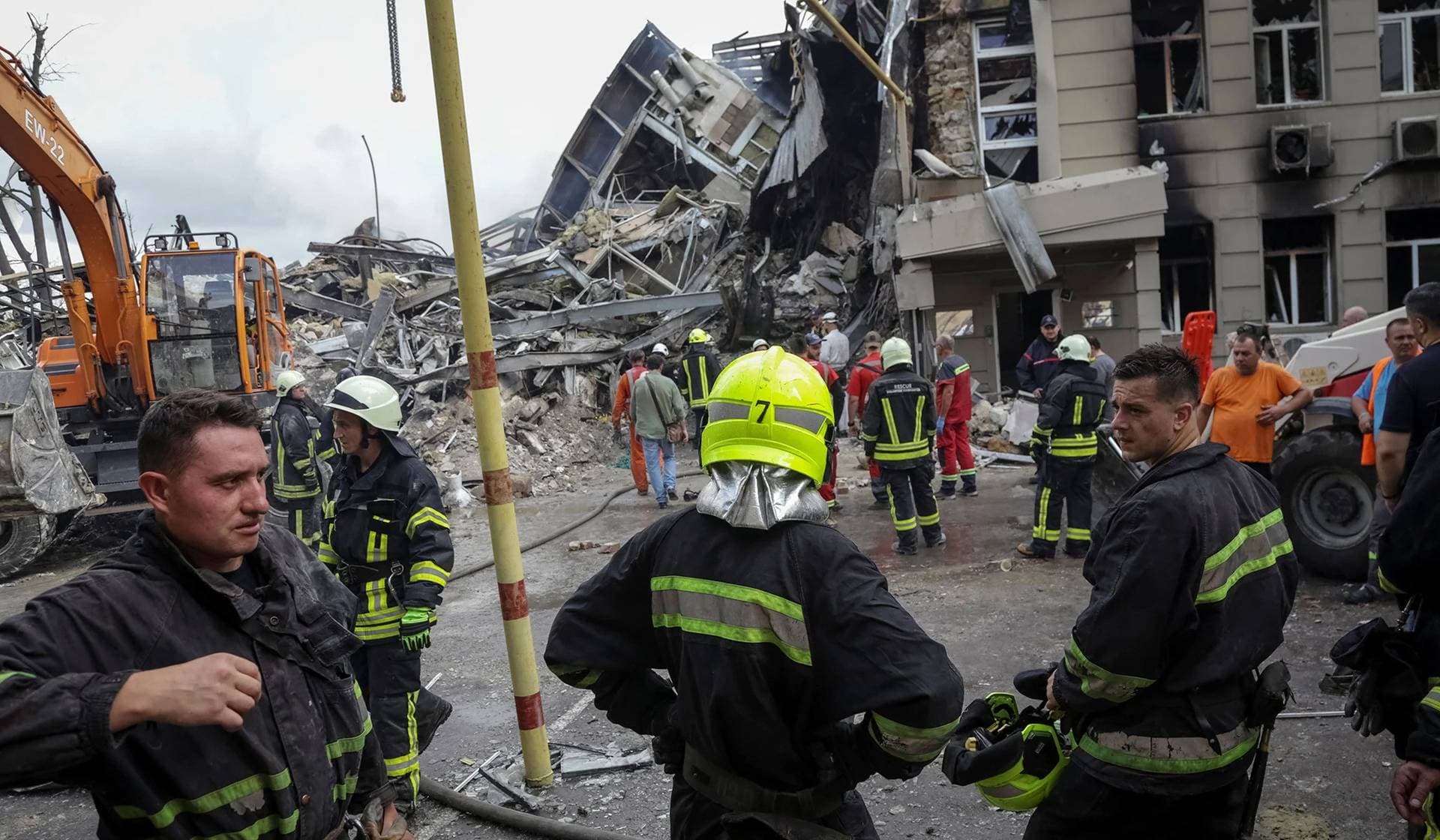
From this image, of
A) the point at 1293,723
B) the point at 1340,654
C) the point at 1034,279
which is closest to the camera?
the point at 1340,654

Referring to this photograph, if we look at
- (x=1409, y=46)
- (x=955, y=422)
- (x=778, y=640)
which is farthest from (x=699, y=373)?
(x=1409, y=46)

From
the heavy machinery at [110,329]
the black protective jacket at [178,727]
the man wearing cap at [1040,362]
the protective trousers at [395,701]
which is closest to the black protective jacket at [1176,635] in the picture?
the black protective jacket at [178,727]

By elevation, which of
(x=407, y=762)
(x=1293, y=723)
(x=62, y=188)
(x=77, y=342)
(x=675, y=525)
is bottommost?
(x=1293, y=723)

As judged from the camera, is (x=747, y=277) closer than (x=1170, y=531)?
No

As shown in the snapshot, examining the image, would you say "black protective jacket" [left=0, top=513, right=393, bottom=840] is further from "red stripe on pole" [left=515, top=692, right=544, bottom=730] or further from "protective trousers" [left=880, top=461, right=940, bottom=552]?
"protective trousers" [left=880, top=461, right=940, bottom=552]

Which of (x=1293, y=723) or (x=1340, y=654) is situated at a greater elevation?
(x=1340, y=654)

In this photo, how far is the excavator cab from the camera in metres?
10.7

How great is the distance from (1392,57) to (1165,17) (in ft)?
10.5

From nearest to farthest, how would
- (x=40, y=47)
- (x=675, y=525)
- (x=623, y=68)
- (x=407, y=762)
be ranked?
(x=675, y=525) < (x=407, y=762) < (x=40, y=47) < (x=623, y=68)

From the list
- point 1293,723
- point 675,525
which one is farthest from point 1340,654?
point 1293,723

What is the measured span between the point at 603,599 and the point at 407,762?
7.33 feet

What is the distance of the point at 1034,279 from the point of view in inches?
533

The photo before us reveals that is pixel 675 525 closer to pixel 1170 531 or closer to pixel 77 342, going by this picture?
pixel 1170 531

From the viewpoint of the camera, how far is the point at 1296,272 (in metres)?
14.5
